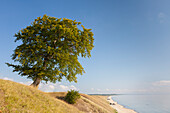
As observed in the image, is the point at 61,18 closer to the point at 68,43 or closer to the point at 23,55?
the point at 68,43

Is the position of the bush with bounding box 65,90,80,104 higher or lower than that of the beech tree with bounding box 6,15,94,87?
lower

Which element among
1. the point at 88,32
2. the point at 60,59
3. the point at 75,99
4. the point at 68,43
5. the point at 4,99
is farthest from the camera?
the point at 88,32

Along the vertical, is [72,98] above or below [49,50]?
below

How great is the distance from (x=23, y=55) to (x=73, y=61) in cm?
928

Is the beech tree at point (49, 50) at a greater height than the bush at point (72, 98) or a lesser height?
greater

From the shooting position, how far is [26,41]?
73.7ft

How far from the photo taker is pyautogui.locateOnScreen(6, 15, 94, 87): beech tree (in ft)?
68.4

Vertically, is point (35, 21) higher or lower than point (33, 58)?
higher

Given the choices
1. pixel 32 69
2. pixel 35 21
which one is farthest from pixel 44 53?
pixel 35 21

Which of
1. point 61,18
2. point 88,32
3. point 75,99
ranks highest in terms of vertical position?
point 61,18

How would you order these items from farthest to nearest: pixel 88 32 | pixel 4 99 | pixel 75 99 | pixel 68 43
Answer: pixel 88 32
pixel 68 43
pixel 75 99
pixel 4 99

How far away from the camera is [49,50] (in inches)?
782

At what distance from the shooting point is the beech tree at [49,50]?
20.9 metres

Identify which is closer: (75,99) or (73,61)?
(75,99)
